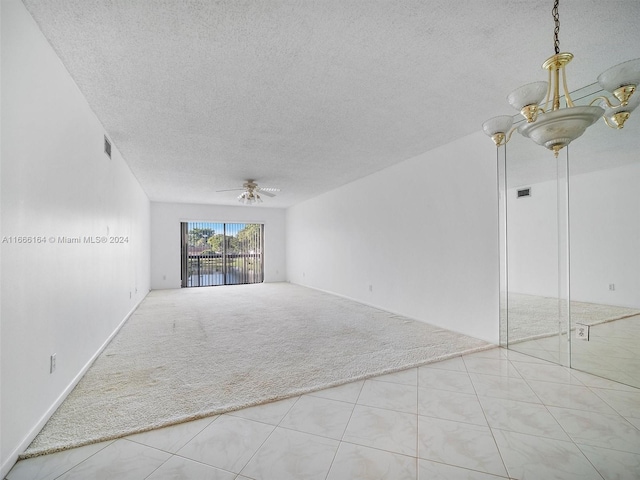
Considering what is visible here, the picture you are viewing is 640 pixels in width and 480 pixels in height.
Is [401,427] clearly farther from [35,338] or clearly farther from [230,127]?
[230,127]

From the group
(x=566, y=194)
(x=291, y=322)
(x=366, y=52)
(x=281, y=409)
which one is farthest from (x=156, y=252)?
(x=566, y=194)

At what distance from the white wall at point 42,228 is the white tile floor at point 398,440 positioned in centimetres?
46

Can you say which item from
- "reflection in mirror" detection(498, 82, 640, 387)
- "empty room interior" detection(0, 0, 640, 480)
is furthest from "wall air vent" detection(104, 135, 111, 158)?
"reflection in mirror" detection(498, 82, 640, 387)

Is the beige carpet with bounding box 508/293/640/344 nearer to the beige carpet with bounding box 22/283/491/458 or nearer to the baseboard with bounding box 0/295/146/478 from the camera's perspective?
the beige carpet with bounding box 22/283/491/458

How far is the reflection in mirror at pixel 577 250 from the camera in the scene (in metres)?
2.41

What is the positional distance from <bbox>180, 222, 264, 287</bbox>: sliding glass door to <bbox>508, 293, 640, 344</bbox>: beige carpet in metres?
7.28

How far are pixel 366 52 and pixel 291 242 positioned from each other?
23.8ft

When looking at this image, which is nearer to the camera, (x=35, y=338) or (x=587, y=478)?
(x=587, y=478)

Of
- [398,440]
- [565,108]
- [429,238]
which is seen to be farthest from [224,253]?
[565,108]

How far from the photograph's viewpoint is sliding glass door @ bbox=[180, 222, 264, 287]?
8.41 m

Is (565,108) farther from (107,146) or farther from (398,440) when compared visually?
(107,146)

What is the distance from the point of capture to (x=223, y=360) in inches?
111

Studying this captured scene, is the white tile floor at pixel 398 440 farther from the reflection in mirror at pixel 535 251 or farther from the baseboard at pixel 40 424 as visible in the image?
the reflection in mirror at pixel 535 251

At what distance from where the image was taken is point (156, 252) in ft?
25.5
